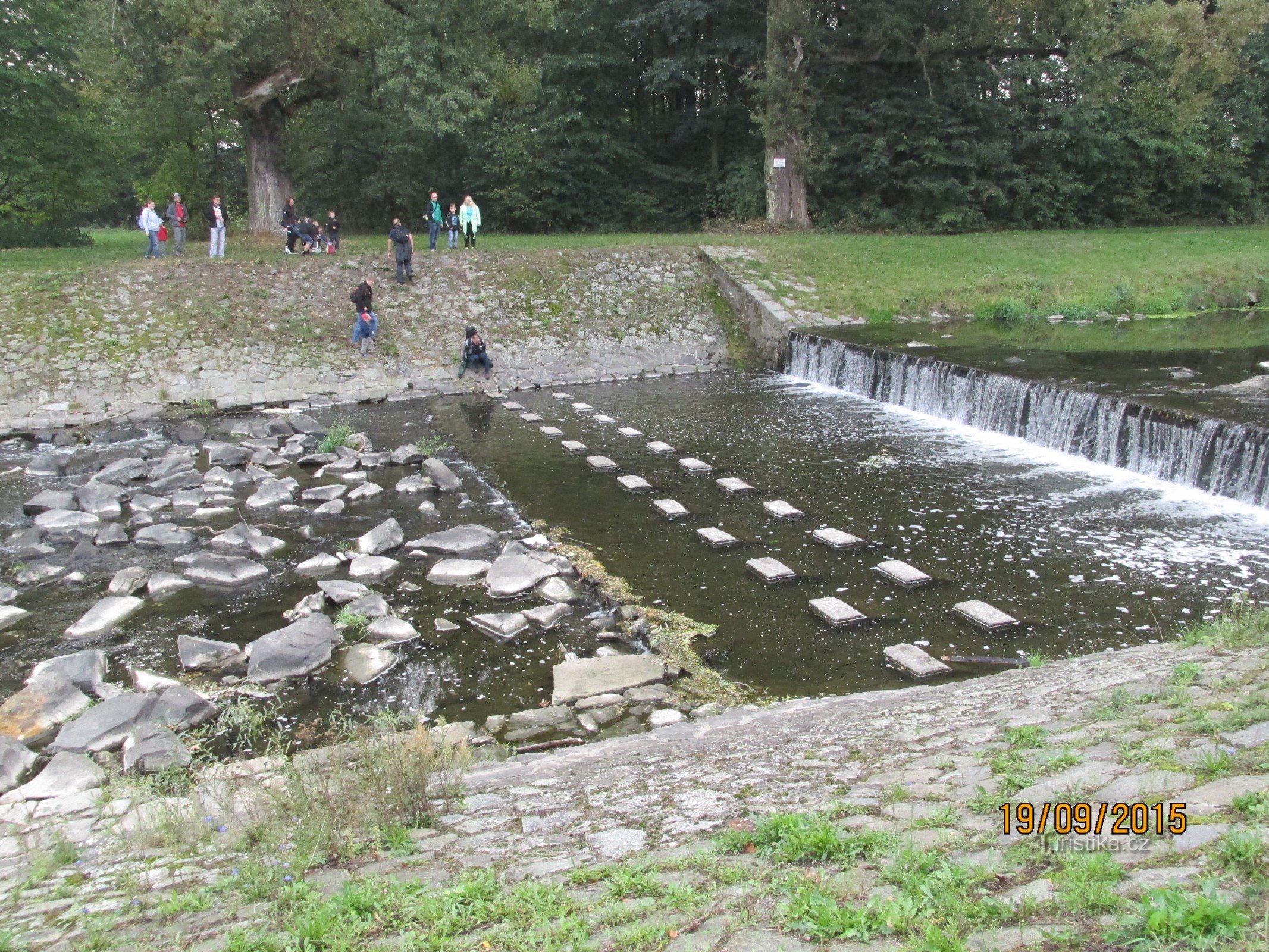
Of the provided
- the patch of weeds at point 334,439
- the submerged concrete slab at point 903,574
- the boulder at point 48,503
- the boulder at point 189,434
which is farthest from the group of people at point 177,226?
the submerged concrete slab at point 903,574

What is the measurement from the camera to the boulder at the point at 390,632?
7340 millimetres

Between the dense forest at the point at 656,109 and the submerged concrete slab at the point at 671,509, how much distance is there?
14.9 m

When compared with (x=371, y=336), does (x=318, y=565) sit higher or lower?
lower

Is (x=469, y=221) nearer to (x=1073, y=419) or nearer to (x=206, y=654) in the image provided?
(x=1073, y=419)

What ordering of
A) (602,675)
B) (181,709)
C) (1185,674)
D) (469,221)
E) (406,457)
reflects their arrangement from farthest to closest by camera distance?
(469,221) < (406,457) < (602,675) < (181,709) < (1185,674)

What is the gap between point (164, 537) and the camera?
32.0 ft

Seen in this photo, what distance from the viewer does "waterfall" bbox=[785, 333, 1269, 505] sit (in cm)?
981

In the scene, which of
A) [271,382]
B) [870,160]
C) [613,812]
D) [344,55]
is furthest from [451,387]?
[870,160]

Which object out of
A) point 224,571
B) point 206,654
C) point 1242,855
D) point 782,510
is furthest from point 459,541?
point 1242,855

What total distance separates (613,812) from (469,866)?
72 centimetres

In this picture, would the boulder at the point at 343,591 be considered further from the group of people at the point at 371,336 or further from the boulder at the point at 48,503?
the group of people at the point at 371,336

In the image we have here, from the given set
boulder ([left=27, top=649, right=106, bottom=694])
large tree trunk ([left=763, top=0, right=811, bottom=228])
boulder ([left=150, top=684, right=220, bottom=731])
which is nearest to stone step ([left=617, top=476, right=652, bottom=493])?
boulder ([left=150, top=684, right=220, bottom=731])

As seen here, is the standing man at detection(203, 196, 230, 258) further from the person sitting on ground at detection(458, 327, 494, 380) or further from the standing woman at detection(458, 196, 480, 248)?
the person sitting on ground at detection(458, 327, 494, 380)

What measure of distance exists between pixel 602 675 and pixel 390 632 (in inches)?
75.3
